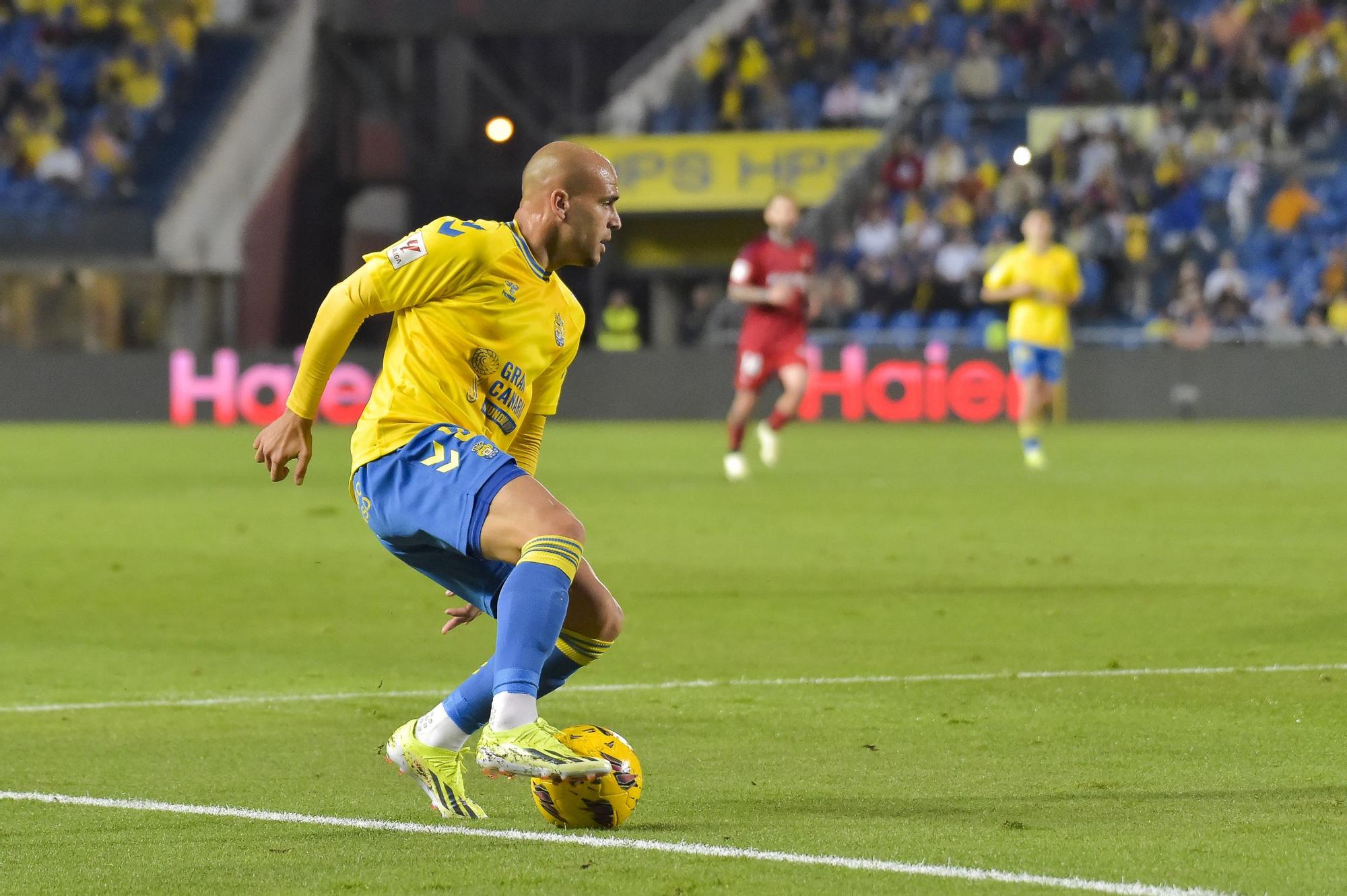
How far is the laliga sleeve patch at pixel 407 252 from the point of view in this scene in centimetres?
578

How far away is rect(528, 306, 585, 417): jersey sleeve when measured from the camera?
244 inches

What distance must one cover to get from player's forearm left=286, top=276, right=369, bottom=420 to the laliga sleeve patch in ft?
0.38

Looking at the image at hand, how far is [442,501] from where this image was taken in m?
5.62

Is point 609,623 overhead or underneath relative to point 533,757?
overhead

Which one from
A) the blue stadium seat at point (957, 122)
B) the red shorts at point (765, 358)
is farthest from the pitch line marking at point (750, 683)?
the blue stadium seat at point (957, 122)

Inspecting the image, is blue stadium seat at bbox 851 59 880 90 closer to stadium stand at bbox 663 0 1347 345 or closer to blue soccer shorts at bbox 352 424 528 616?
stadium stand at bbox 663 0 1347 345

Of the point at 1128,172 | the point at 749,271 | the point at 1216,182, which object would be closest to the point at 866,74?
the point at 1128,172

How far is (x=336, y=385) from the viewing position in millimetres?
30891

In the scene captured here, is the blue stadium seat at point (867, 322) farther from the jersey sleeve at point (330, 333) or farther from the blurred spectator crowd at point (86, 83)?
the jersey sleeve at point (330, 333)

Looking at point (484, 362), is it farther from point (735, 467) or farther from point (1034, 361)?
point (1034, 361)

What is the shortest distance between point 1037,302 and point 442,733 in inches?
641

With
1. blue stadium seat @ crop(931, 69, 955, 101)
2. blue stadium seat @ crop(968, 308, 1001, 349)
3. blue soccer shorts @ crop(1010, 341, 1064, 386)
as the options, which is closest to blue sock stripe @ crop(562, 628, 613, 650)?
blue soccer shorts @ crop(1010, 341, 1064, 386)

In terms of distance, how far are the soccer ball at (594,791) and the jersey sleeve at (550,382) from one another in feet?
3.37

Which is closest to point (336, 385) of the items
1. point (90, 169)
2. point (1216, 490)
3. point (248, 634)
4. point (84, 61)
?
point (90, 169)
